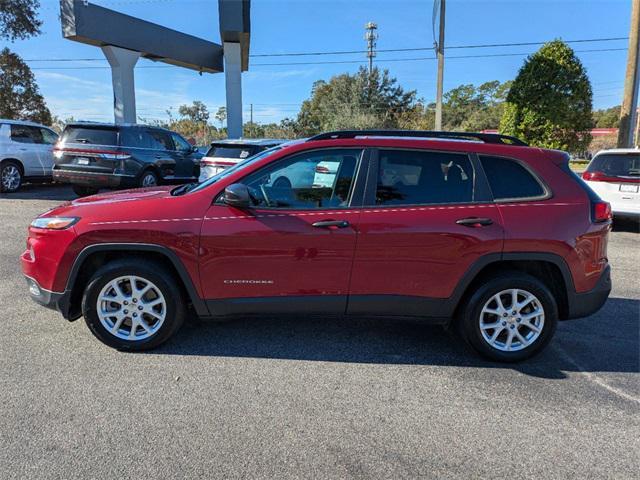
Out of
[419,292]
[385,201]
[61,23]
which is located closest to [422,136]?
[385,201]

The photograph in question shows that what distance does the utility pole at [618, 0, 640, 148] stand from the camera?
1234 centimetres

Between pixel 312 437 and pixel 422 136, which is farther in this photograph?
pixel 422 136

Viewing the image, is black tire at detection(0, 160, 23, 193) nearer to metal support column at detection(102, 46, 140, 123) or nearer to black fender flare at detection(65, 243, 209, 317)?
metal support column at detection(102, 46, 140, 123)

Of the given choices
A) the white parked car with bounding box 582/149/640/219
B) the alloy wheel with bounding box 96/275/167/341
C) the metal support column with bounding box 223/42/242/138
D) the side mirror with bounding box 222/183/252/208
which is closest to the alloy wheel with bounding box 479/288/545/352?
the side mirror with bounding box 222/183/252/208

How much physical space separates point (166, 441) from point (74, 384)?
1.01 metres

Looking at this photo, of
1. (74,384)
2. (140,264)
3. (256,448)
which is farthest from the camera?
(140,264)

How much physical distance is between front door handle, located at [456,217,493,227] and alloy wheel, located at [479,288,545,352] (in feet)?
1.88

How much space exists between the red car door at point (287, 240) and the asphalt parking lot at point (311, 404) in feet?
1.68

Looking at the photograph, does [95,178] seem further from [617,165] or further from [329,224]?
[617,165]

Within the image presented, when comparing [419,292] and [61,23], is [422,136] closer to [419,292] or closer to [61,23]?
[419,292]

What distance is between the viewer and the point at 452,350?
396 centimetres

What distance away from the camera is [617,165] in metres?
8.94

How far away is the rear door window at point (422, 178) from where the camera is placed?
3623mm

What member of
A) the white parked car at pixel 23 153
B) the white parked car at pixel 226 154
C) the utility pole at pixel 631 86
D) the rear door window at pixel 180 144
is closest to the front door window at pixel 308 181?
the white parked car at pixel 226 154
